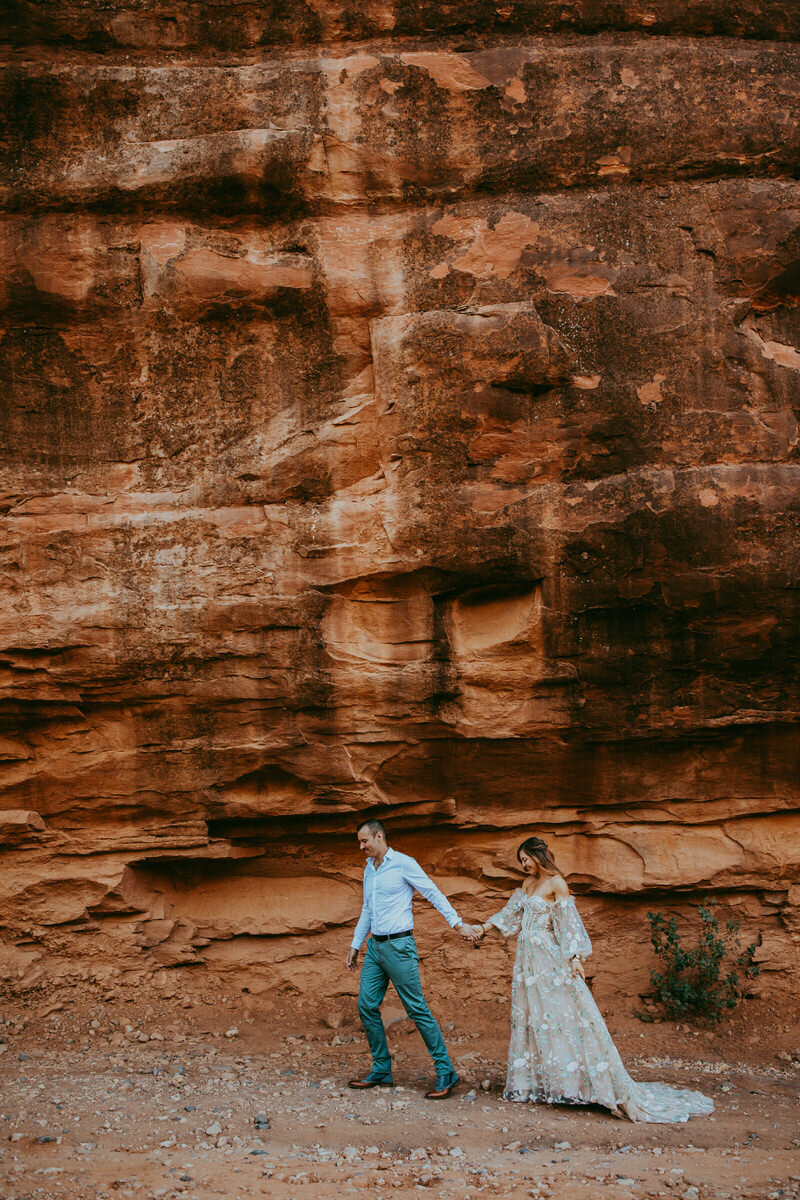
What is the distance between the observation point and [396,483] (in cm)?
650

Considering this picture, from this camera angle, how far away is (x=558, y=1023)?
5238mm

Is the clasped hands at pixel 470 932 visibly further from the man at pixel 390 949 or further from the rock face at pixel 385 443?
the rock face at pixel 385 443

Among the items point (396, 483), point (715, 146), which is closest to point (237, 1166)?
point (396, 483)

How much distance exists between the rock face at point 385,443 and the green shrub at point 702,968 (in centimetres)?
31

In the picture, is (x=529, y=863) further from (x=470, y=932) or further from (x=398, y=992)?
(x=398, y=992)

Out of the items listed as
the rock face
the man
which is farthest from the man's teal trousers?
the rock face

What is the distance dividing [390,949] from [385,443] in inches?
131

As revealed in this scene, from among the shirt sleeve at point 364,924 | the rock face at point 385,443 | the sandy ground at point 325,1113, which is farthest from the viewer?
the rock face at point 385,443

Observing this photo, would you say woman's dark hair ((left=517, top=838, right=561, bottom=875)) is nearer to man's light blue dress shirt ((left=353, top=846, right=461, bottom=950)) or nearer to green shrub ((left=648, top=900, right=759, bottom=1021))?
man's light blue dress shirt ((left=353, top=846, right=461, bottom=950))

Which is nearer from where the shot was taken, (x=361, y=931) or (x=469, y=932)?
(x=469, y=932)

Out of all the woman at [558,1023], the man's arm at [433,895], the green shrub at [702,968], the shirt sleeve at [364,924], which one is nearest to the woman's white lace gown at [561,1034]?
the woman at [558,1023]

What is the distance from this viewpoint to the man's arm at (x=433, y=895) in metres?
5.36

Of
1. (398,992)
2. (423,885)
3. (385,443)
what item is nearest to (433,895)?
(423,885)

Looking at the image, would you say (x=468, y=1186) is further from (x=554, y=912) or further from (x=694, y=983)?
(x=694, y=983)
